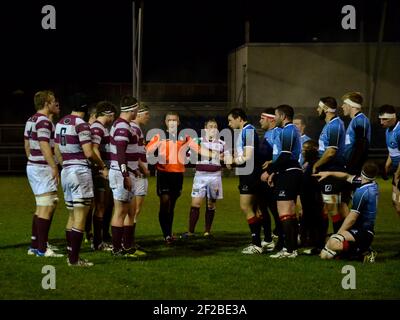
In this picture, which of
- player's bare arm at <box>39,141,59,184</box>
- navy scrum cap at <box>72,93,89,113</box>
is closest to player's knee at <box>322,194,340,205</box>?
navy scrum cap at <box>72,93,89,113</box>

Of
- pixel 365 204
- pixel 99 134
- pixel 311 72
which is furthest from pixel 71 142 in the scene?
pixel 311 72

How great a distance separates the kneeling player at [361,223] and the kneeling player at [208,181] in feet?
11.1

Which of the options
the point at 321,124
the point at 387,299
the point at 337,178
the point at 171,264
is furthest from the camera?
the point at 321,124

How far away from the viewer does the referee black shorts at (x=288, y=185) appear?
10633 mm

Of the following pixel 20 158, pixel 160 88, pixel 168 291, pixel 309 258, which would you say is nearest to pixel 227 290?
pixel 168 291

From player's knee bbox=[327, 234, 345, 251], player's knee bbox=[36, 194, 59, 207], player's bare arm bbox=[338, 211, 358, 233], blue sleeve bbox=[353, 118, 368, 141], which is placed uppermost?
blue sleeve bbox=[353, 118, 368, 141]

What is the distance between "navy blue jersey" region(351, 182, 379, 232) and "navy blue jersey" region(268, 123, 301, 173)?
102cm

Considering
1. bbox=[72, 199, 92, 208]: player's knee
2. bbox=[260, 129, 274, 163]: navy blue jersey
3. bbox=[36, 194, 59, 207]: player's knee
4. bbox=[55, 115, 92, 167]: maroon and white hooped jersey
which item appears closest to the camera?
bbox=[72, 199, 92, 208]: player's knee

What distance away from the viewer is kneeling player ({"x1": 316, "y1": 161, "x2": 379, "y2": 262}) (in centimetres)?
1031

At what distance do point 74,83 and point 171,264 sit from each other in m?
27.2

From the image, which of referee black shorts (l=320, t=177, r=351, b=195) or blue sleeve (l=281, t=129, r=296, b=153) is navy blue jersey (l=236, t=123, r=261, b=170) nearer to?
blue sleeve (l=281, t=129, r=296, b=153)

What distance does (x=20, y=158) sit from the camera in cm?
3098

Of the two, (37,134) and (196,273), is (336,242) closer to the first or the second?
(196,273)

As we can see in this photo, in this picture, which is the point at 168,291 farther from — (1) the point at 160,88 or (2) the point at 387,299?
(1) the point at 160,88
